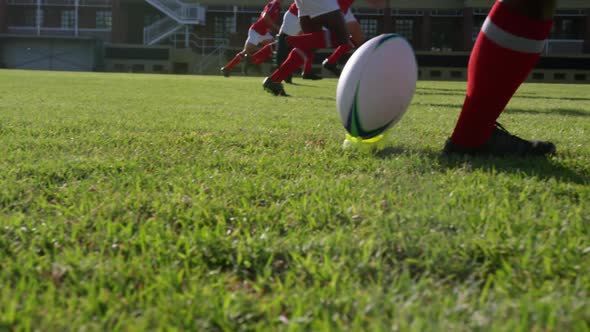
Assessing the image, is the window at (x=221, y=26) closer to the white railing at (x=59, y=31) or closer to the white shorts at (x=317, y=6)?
the white railing at (x=59, y=31)

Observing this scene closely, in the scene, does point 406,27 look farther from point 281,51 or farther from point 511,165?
point 511,165

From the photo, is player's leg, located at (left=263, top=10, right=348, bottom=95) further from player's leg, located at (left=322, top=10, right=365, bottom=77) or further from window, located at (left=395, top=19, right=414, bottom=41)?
window, located at (left=395, top=19, right=414, bottom=41)

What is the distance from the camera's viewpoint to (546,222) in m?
1.78

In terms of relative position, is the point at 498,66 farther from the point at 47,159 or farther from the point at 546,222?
the point at 47,159

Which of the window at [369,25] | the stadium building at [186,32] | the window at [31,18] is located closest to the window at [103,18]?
the stadium building at [186,32]

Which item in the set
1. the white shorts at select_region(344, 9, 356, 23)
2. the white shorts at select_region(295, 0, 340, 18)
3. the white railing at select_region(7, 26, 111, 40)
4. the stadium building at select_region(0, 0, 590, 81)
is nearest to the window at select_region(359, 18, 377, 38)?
the stadium building at select_region(0, 0, 590, 81)

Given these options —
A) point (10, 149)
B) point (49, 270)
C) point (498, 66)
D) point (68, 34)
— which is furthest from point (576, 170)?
point (68, 34)

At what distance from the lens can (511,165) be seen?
279 cm

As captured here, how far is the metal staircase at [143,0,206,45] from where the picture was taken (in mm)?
38000

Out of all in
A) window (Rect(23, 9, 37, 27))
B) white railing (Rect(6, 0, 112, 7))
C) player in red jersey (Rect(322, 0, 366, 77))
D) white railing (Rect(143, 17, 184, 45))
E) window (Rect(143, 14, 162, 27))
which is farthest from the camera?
window (Rect(23, 9, 37, 27))

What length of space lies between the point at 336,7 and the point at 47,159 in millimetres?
5866

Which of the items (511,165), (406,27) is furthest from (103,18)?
(511,165)

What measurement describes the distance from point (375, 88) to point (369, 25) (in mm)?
39620

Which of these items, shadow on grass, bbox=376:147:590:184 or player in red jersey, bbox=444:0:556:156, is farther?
player in red jersey, bbox=444:0:556:156
